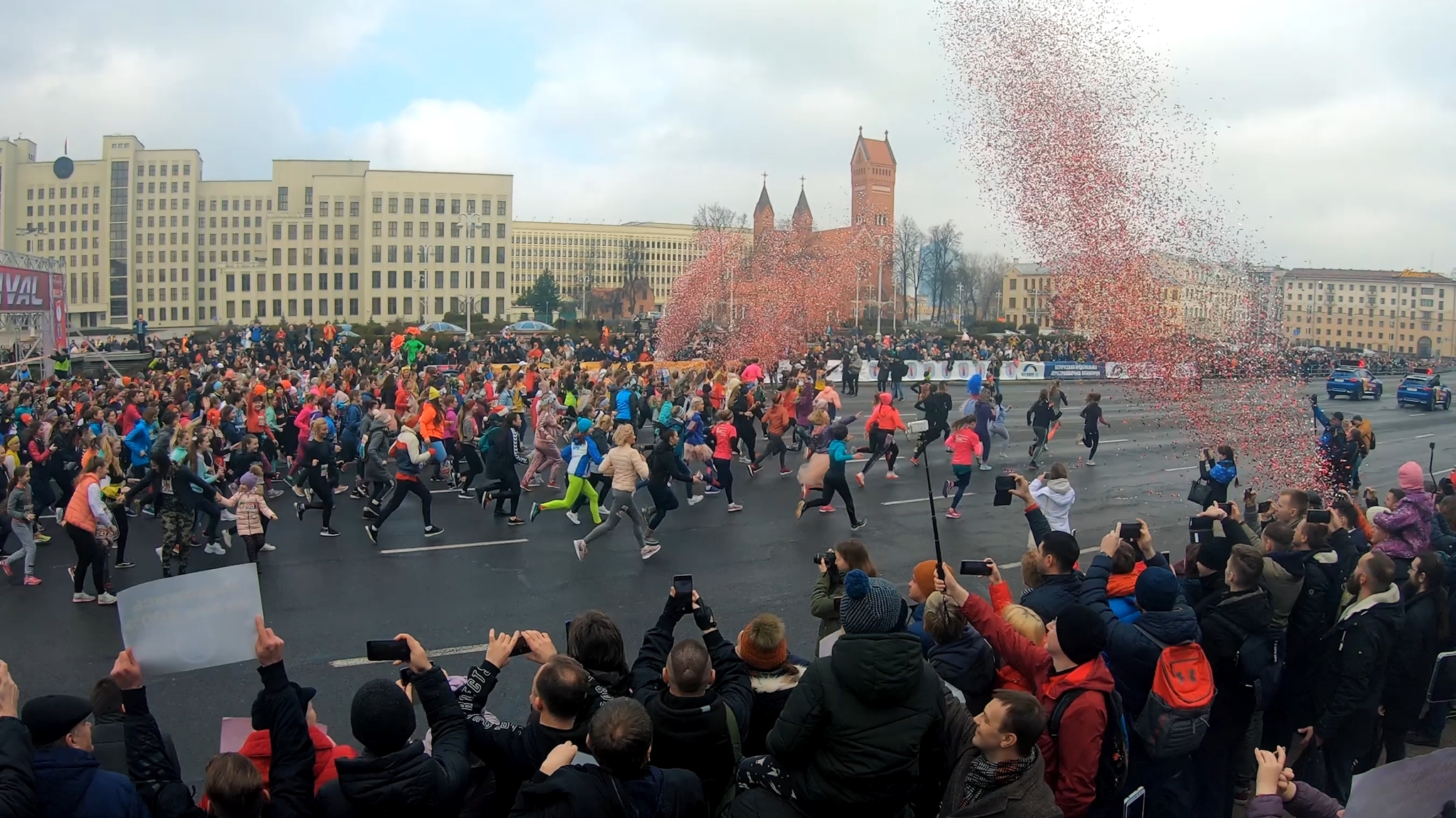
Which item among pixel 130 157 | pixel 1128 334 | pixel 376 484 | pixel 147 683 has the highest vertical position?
pixel 130 157

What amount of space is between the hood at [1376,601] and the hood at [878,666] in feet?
10.7

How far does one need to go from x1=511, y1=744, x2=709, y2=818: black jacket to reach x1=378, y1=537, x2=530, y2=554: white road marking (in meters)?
9.13

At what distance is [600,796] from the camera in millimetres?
3178

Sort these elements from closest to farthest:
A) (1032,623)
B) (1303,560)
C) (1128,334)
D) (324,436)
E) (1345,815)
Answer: (1345,815) < (1032,623) < (1303,560) < (324,436) < (1128,334)

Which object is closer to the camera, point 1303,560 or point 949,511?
point 1303,560

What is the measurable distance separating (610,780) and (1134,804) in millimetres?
2197

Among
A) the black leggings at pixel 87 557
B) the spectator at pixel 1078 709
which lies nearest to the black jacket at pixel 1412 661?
the spectator at pixel 1078 709

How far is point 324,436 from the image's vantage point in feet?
41.8

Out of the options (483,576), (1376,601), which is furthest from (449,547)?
(1376,601)

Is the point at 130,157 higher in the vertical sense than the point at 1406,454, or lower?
higher

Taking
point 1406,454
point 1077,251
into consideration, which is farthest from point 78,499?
point 1406,454

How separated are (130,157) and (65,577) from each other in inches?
4334

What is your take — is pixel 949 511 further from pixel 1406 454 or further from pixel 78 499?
pixel 1406 454

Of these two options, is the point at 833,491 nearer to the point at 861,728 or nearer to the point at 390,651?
the point at 861,728
